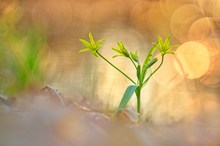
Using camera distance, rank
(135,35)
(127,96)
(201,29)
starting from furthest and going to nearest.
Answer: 1. (201,29)
2. (135,35)
3. (127,96)

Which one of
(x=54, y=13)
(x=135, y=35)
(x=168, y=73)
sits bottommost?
(x=168, y=73)

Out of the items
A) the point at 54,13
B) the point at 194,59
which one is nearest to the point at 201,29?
the point at 194,59

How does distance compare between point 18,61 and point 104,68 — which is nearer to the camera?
point 18,61

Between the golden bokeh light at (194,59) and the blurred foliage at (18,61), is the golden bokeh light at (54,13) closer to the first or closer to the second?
the golden bokeh light at (194,59)

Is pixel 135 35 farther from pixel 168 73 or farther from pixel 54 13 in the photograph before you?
pixel 168 73

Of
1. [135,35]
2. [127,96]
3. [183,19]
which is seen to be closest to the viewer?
[127,96]

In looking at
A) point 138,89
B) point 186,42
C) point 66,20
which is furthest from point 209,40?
point 138,89

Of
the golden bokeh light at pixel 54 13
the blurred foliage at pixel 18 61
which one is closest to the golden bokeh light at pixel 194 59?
the golden bokeh light at pixel 54 13

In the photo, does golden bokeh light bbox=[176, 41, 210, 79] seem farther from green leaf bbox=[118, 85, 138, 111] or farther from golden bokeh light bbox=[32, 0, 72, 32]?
green leaf bbox=[118, 85, 138, 111]

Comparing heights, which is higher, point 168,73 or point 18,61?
point 18,61

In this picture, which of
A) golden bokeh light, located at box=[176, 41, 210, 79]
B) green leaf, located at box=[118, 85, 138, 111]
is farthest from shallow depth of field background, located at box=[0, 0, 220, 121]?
green leaf, located at box=[118, 85, 138, 111]
